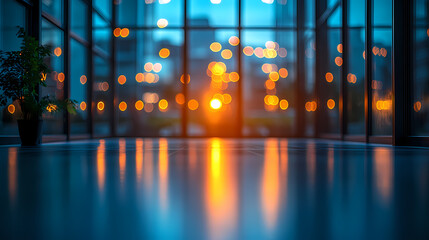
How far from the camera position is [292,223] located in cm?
93

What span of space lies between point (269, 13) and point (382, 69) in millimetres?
3566

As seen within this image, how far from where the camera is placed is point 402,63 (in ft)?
15.3

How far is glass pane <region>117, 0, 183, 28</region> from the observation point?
812cm

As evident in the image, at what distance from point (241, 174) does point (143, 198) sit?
77cm

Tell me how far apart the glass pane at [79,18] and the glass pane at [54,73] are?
564 millimetres

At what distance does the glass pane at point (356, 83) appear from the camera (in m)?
6.00

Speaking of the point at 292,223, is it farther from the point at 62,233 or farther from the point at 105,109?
→ the point at 105,109

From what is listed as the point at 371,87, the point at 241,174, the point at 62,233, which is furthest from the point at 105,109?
the point at 62,233

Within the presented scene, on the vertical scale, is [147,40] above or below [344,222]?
above

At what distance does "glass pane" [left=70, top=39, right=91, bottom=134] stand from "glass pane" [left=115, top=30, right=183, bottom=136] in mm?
951

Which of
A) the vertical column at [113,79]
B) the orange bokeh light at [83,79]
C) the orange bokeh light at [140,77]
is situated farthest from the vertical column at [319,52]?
the orange bokeh light at [83,79]

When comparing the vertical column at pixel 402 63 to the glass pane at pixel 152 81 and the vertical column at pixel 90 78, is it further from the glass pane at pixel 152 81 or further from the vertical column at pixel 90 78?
the vertical column at pixel 90 78

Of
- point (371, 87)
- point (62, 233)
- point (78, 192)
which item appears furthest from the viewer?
point (371, 87)

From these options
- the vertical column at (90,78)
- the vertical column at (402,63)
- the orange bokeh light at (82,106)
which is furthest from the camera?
the vertical column at (90,78)
